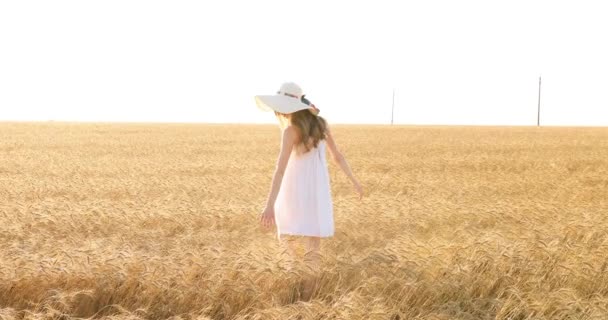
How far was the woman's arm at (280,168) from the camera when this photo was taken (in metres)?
6.30

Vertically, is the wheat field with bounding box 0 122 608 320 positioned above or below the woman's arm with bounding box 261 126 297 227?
below

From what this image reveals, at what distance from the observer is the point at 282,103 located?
20.5 feet

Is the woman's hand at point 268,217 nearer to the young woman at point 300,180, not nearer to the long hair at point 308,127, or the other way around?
the young woman at point 300,180

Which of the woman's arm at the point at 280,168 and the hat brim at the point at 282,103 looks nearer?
the hat brim at the point at 282,103

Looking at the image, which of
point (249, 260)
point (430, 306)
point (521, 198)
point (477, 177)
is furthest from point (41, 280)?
point (477, 177)

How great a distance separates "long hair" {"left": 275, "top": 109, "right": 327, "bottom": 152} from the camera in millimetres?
6301

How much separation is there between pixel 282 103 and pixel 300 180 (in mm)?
746

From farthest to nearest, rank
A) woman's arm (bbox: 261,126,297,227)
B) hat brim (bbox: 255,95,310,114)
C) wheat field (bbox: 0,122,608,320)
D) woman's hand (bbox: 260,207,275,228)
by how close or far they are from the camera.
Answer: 1. woman's hand (bbox: 260,207,275,228)
2. woman's arm (bbox: 261,126,297,227)
3. hat brim (bbox: 255,95,310,114)
4. wheat field (bbox: 0,122,608,320)

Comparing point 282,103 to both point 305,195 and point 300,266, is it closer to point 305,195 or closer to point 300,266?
point 305,195

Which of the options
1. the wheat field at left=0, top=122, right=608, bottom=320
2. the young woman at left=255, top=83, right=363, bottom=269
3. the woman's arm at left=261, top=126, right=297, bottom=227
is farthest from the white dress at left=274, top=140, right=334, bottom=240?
the wheat field at left=0, top=122, right=608, bottom=320

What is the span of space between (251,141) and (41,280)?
3377 centimetres

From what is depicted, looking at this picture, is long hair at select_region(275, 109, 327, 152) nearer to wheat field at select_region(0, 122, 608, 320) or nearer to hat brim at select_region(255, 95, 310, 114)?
hat brim at select_region(255, 95, 310, 114)

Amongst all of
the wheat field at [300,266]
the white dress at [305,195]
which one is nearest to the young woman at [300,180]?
the white dress at [305,195]

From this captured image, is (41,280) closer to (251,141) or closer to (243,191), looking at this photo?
(243,191)
